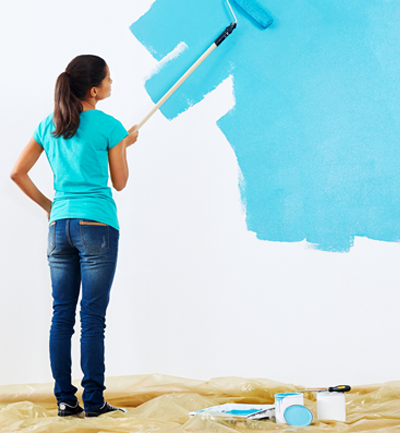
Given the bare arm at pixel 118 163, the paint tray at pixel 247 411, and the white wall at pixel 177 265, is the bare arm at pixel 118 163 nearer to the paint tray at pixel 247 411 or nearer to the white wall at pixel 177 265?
the white wall at pixel 177 265

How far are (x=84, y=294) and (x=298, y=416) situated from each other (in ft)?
1.94

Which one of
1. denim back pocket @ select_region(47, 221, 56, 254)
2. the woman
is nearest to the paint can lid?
the woman

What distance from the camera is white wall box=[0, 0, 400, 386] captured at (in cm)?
145

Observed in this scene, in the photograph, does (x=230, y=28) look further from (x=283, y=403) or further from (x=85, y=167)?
(x=283, y=403)

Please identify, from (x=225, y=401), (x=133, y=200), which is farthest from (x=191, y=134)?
(x=225, y=401)

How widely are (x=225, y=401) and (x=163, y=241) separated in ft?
1.90

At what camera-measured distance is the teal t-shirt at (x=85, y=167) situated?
3.71 feet

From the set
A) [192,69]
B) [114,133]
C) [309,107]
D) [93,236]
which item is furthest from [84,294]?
[309,107]

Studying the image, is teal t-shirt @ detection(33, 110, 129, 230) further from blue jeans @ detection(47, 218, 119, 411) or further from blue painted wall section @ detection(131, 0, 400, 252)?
blue painted wall section @ detection(131, 0, 400, 252)

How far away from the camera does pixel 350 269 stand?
1468mm

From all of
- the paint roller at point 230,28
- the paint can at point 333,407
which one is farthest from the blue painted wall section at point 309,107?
the paint can at point 333,407

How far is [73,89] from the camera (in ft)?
3.84

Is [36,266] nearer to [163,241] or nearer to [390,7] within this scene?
[163,241]

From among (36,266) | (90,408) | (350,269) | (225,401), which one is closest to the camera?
(90,408)
